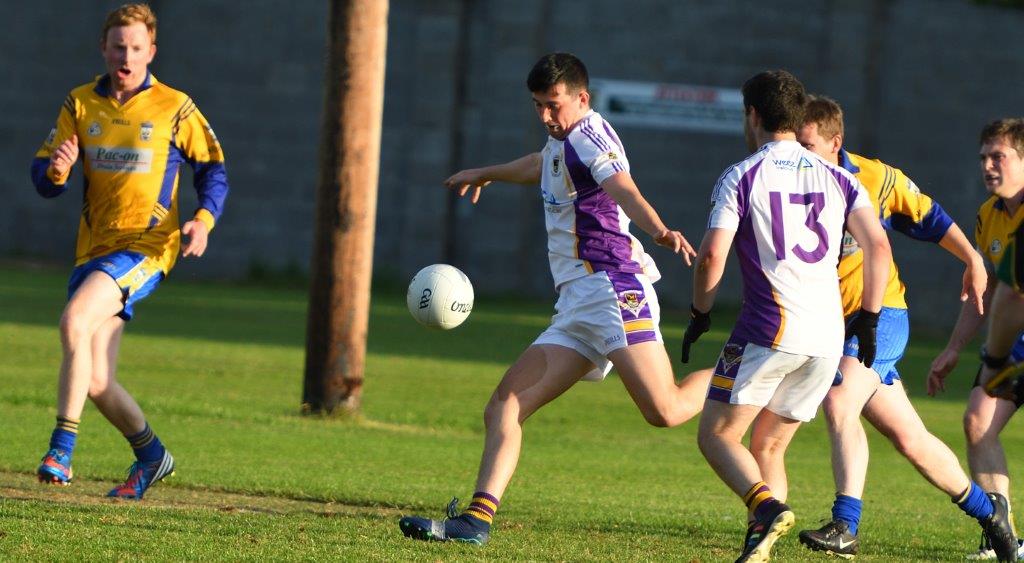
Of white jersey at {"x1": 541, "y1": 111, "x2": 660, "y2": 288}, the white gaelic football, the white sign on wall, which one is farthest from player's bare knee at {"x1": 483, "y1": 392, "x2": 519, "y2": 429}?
the white sign on wall

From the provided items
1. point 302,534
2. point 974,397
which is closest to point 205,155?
point 302,534

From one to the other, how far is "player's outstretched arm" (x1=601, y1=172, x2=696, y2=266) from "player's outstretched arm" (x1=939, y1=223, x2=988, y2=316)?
1.30m

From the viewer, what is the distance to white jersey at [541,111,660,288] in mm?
6320

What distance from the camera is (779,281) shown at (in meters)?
5.61

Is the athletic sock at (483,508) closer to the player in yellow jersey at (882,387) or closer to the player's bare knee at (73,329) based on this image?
the player in yellow jersey at (882,387)

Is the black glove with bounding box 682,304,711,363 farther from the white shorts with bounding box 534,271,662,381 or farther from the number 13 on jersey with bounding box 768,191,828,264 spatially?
the white shorts with bounding box 534,271,662,381

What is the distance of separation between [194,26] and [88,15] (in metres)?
1.89

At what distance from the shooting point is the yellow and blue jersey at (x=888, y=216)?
6500 mm

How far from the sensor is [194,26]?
968 inches

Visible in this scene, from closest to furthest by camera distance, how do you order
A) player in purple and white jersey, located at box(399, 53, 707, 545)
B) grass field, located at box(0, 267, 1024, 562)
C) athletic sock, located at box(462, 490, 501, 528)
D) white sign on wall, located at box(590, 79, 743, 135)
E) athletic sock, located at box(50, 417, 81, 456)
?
grass field, located at box(0, 267, 1024, 562) → athletic sock, located at box(462, 490, 501, 528) → player in purple and white jersey, located at box(399, 53, 707, 545) → athletic sock, located at box(50, 417, 81, 456) → white sign on wall, located at box(590, 79, 743, 135)

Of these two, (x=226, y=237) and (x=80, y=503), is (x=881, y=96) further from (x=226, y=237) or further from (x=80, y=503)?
(x=80, y=503)

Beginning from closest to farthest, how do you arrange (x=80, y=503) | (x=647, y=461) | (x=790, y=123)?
(x=790, y=123), (x=80, y=503), (x=647, y=461)

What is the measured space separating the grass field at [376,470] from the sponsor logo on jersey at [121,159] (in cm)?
160

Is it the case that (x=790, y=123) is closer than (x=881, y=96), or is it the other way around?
(x=790, y=123)
